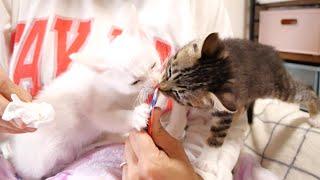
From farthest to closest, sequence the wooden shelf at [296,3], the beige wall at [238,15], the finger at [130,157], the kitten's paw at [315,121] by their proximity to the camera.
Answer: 1. the beige wall at [238,15]
2. the wooden shelf at [296,3]
3. the kitten's paw at [315,121]
4. the finger at [130,157]

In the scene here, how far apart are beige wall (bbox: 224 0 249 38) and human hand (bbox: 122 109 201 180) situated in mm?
1137

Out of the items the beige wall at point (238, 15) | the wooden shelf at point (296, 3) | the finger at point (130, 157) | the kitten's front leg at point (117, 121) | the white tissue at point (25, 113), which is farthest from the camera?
the beige wall at point (238, 15)

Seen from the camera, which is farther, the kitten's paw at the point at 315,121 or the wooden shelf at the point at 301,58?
the wooden shelf at the point at 301,58

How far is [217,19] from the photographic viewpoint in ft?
3.14

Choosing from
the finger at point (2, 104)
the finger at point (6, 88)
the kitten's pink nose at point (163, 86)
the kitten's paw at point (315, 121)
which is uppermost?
the finger at point (6, 88)

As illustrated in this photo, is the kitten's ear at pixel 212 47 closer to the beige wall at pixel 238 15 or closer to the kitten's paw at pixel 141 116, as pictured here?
the kitten's paw at pixel 141 116

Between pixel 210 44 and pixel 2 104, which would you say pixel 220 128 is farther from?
pixel 2 104

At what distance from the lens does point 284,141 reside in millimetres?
938

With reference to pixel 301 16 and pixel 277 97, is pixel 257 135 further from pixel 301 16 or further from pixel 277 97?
pixel 301 16

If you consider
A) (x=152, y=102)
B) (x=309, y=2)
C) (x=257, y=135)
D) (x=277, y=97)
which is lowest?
(x=257, y=135)

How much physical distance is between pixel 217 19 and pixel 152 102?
39cm

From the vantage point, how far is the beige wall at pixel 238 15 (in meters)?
1.69

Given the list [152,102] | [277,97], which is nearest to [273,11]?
[277,97]

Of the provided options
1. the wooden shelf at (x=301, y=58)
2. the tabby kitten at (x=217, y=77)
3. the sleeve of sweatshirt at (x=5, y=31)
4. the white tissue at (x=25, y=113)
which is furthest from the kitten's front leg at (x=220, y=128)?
the wooden shelf at (x=301, y=58)
